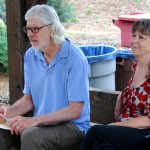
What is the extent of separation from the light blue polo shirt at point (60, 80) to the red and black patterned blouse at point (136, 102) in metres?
0.28

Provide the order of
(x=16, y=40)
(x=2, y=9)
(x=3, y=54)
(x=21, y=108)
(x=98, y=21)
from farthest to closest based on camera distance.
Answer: (x=98, y=21), (x=2, y=9), (x=3, y=54), (x=16, y=40), (x=21, y=108)

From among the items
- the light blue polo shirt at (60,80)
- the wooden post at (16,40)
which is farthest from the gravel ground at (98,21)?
the light blue polo shirt at (60,80)

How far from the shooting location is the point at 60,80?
2779 millimetres

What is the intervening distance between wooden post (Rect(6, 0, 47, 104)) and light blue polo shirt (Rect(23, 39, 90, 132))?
668mm

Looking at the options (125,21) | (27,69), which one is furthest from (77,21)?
(27,69)

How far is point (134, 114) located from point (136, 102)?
86 millimetres

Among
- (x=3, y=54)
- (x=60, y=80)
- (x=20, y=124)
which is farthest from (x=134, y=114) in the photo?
(x=3, y=54)

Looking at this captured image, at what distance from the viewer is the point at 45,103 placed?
2854mm

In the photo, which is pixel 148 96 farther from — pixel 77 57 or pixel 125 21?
pixel 125 21

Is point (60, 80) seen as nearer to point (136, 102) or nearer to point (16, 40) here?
point (136, 102)

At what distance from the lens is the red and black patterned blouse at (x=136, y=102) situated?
2734 millimetres

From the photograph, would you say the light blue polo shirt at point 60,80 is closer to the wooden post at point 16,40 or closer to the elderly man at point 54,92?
the elderly man at point 54,92

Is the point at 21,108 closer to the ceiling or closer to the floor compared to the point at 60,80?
closer to the floor

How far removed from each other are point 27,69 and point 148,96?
896 millimetres
